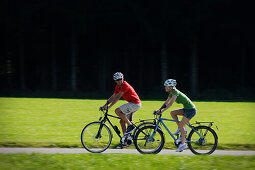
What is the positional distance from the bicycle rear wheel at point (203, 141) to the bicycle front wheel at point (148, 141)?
2.20 feet

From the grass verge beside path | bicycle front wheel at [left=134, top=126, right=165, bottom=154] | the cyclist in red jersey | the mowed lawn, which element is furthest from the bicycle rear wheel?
the cyclist in red jersey

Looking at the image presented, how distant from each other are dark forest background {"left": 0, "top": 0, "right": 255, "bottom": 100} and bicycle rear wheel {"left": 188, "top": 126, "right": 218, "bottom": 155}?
19249 millimetres

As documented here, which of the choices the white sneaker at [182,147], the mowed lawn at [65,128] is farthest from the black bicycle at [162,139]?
the mowed lawn at [65,128]

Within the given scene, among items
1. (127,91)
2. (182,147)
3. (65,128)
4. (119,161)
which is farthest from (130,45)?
(119,161)

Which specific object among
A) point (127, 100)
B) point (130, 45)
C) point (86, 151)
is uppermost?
point (130, 45)

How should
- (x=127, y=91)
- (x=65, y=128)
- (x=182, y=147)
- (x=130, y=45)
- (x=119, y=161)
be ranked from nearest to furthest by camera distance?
(x=119, y=161) → (x=182, y=147) → (x=127, y=91) → (x=65, y=128) → (x=130, y=45)

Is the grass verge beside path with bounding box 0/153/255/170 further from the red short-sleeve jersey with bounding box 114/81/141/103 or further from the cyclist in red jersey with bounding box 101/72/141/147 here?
the red short-sleeve jersey with bounding box 114/81/141/103

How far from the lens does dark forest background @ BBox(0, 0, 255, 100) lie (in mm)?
27656

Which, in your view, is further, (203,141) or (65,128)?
(65,128)

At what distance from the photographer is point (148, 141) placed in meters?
7.91

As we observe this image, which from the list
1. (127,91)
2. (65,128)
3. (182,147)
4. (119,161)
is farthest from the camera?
(65,128)

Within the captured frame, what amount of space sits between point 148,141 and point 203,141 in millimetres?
1230

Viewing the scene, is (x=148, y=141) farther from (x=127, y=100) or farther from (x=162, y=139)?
(x=127, y=100)

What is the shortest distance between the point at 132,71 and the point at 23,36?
41.4 ft
